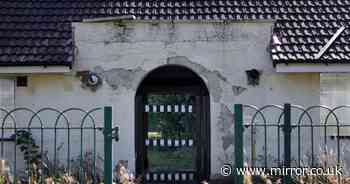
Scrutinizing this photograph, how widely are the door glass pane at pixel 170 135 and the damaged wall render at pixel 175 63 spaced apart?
0.44 meters


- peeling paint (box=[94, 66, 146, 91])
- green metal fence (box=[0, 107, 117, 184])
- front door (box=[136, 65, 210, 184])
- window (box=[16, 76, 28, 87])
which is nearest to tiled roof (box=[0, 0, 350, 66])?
window (box=[16, 76, 28, 87])

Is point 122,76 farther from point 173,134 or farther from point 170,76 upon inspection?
point 173,134

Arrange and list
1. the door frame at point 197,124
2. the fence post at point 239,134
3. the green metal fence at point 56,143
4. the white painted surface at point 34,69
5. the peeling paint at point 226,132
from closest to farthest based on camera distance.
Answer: the fence post at point 239,134
the green metal fence at point 56,143
the white painted surface at point 34,69
the peeling paint at point 226,132
the door frame at point 197,124

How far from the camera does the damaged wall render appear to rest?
12.8 meters

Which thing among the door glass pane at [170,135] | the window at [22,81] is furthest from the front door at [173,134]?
the window at [22,81]

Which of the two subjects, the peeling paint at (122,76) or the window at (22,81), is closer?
the peeling paint at (122,76)

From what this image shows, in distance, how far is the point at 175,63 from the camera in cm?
1281

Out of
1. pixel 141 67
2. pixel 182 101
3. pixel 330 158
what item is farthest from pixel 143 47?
pixel 330 158

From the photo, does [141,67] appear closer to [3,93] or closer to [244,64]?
[244,64]

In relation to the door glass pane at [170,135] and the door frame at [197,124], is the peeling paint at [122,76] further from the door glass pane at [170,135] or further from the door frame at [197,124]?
the door glass pane at [170,135]

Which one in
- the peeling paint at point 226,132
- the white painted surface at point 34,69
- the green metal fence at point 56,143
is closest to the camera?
the green metal fence at point 56,143

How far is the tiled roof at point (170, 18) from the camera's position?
495 inches

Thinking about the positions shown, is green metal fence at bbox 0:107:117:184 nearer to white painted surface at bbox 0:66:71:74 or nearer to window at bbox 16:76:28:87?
window at bbox 16:76:28:87

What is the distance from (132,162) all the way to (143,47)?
246cm
